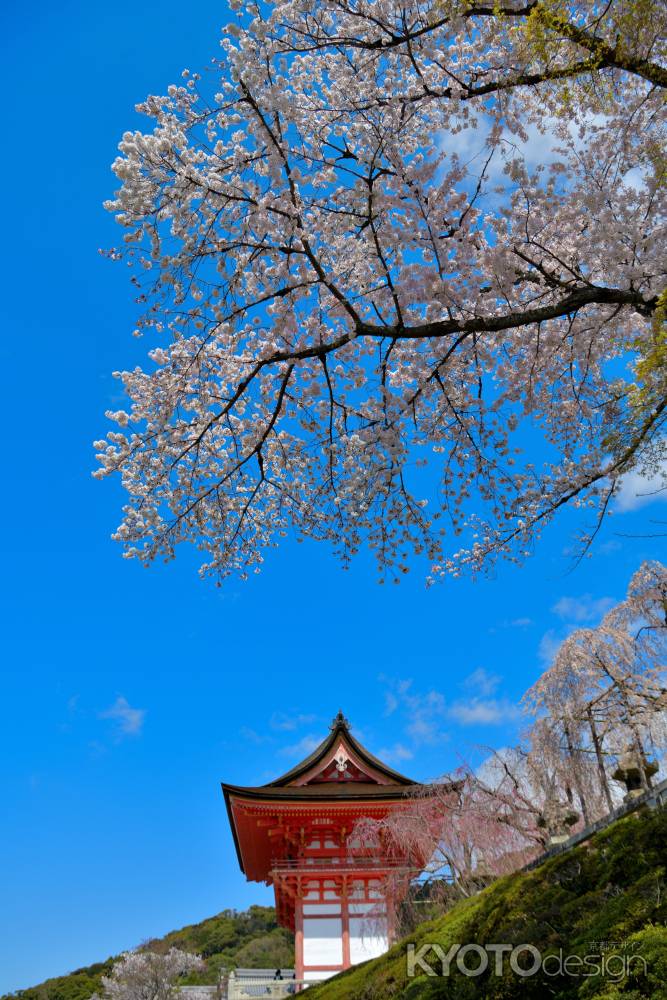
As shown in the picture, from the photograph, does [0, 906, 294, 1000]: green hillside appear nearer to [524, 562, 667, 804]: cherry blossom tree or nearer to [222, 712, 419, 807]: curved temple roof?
[222, 712, 419, 807]: curved temple roof

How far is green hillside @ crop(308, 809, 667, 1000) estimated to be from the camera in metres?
3.84

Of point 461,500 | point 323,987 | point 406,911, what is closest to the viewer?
point 461,500

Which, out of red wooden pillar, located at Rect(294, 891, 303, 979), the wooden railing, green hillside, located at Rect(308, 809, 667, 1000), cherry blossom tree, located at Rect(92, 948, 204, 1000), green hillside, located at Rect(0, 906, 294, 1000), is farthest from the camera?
green hillside, located at Rect(0, 906, 294, 1000)

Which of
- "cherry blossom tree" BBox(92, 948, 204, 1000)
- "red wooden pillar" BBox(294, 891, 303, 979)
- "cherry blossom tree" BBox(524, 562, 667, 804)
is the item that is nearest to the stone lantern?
"cherry blossom tree" BBox(524, 562, 667, 804)

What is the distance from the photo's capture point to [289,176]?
5285 mm

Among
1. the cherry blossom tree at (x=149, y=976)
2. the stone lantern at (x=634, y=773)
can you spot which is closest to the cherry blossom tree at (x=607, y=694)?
the stone lantern at (x=634, y=773)

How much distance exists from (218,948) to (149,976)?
21771 millimetres

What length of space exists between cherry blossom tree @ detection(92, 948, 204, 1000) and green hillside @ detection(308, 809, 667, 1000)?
19.6 m

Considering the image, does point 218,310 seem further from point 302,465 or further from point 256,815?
point 256,815

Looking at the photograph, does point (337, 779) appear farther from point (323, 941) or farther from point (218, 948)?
point (218, 948)

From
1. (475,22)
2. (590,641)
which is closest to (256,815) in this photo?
(590,641)

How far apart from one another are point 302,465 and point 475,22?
4346mm

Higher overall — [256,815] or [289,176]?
[289,176]

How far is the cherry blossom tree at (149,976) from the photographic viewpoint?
22.8 m
